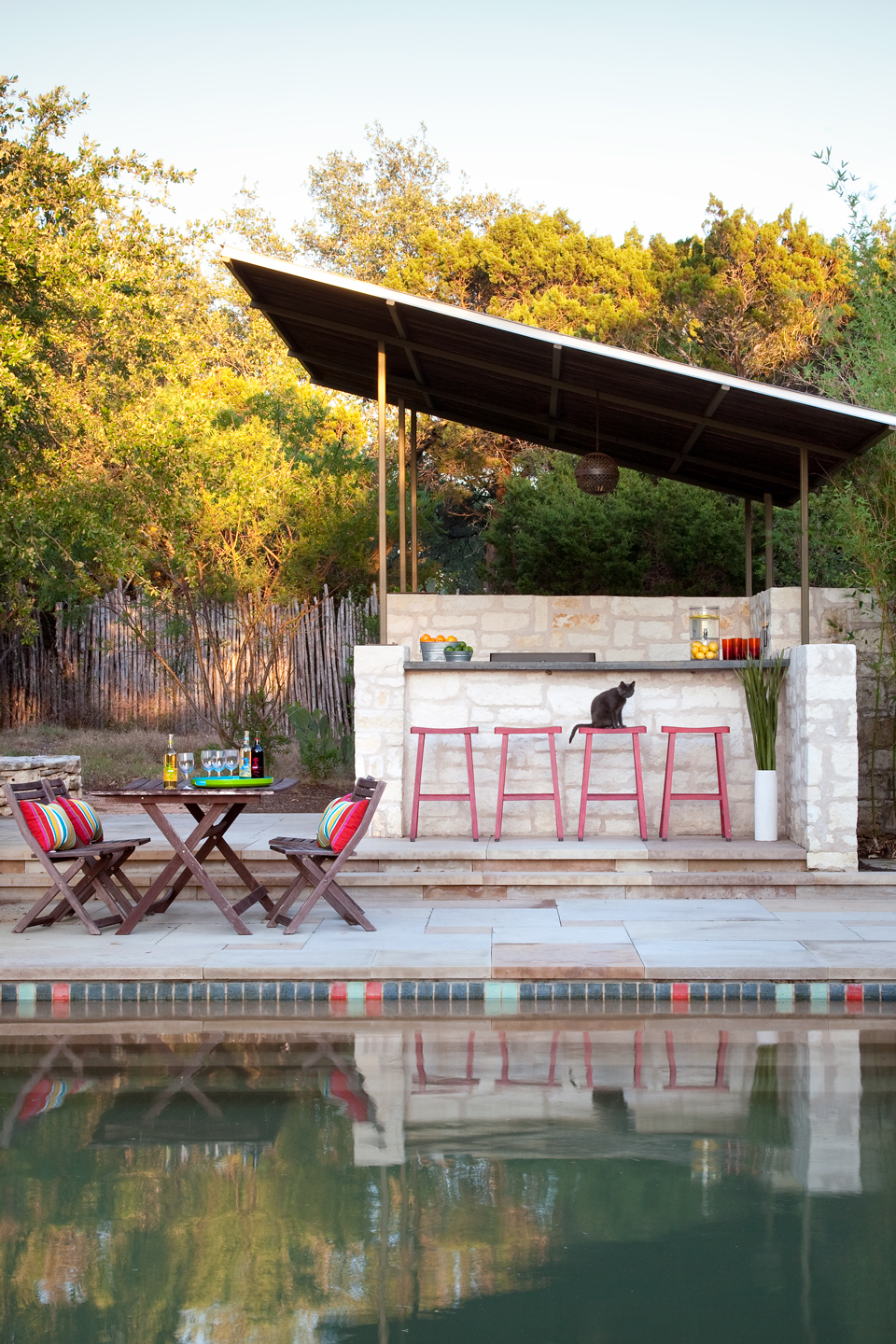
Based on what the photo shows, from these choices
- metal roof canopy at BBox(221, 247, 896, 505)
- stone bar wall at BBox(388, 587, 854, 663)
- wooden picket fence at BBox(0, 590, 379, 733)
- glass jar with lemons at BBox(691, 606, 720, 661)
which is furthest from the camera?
wooden picket fence at BBox(0, 590, 379, 733)

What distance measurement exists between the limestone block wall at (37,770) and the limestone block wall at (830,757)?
18.2 ft

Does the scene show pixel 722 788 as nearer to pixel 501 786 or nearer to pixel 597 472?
pixel 501 786

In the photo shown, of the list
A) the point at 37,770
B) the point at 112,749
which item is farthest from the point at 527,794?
the point at 112,749

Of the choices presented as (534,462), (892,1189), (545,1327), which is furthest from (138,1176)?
(534,462)

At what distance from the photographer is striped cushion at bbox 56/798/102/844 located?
19.9 ft

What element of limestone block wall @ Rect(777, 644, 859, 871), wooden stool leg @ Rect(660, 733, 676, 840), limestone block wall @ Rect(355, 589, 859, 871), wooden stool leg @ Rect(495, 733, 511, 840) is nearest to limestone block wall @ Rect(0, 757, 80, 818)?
limestone block wall @ Rect(355, 589, 859, 871)

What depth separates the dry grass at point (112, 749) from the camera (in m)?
11.3

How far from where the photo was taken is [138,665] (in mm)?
13852

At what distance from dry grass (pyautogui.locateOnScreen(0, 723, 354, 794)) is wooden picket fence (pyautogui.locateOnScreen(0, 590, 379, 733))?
314mm

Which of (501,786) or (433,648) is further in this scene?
(433,648)

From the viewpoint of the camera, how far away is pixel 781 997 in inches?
195

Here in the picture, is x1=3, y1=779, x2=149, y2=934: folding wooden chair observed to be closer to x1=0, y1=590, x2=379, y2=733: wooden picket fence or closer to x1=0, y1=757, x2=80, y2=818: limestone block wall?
x1=0, y1=757, x2=80, y2=818: limestone block wall

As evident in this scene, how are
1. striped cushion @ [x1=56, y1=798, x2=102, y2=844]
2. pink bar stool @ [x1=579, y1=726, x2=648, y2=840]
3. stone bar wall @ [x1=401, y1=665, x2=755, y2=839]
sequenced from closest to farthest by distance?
1. striped cushion @ [x1=56, y1=798, x2=102, y2=844]
2. pink bar stool @ [x1=579, y1=726, x2=648, y2=840]
3. stone bar wall @ [x1=401, y1=665, x2=755, y2=839]

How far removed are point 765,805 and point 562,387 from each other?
3.25m
